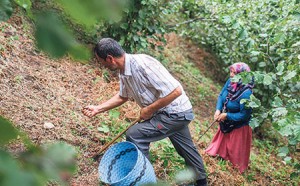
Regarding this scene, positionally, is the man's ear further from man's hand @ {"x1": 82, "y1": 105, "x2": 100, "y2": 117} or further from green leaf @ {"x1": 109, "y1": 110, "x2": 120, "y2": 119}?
green leaf @ {"x1": 109, "y1": 110, "x2": 120, "y2": 119}

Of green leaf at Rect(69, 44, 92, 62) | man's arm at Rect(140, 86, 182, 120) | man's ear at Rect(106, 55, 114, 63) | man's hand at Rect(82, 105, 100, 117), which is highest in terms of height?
green leaf at Rect(69, 44, 92, 62)

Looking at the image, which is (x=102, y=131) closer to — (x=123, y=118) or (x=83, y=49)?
(x=123, y=118)

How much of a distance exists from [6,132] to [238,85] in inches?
174

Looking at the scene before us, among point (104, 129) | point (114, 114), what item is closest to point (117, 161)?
point (104, 129)

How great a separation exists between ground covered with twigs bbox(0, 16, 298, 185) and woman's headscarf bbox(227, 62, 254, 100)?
0.84 meters

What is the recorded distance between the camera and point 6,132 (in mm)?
603

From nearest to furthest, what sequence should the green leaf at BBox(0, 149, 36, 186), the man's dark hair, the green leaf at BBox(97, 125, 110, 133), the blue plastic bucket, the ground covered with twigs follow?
the green leaf at BBox(0, 149, 36, 186) → the man's dark hair → the blue plastic bucket → the ground covered with twigs → the green leaf at BBox(97, 125, 110, 133)

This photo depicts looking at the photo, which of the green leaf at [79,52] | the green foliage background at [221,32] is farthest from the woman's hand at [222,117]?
the green leaf at [79,52]

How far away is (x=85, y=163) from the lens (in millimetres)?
3873

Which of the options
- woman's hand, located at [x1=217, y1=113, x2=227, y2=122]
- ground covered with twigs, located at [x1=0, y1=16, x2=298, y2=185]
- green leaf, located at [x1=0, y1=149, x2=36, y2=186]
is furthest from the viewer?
woman's hand, located at [x1=217, y1=113, x2=227, y2=122]

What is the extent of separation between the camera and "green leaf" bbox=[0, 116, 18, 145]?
0.59 m

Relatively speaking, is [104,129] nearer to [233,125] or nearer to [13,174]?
[233,125]

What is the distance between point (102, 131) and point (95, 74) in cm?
149

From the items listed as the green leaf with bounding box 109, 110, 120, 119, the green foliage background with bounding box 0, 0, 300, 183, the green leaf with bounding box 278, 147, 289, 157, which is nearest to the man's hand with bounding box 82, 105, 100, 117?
the green foliage background with bounding box 0, 0, 300, 183
